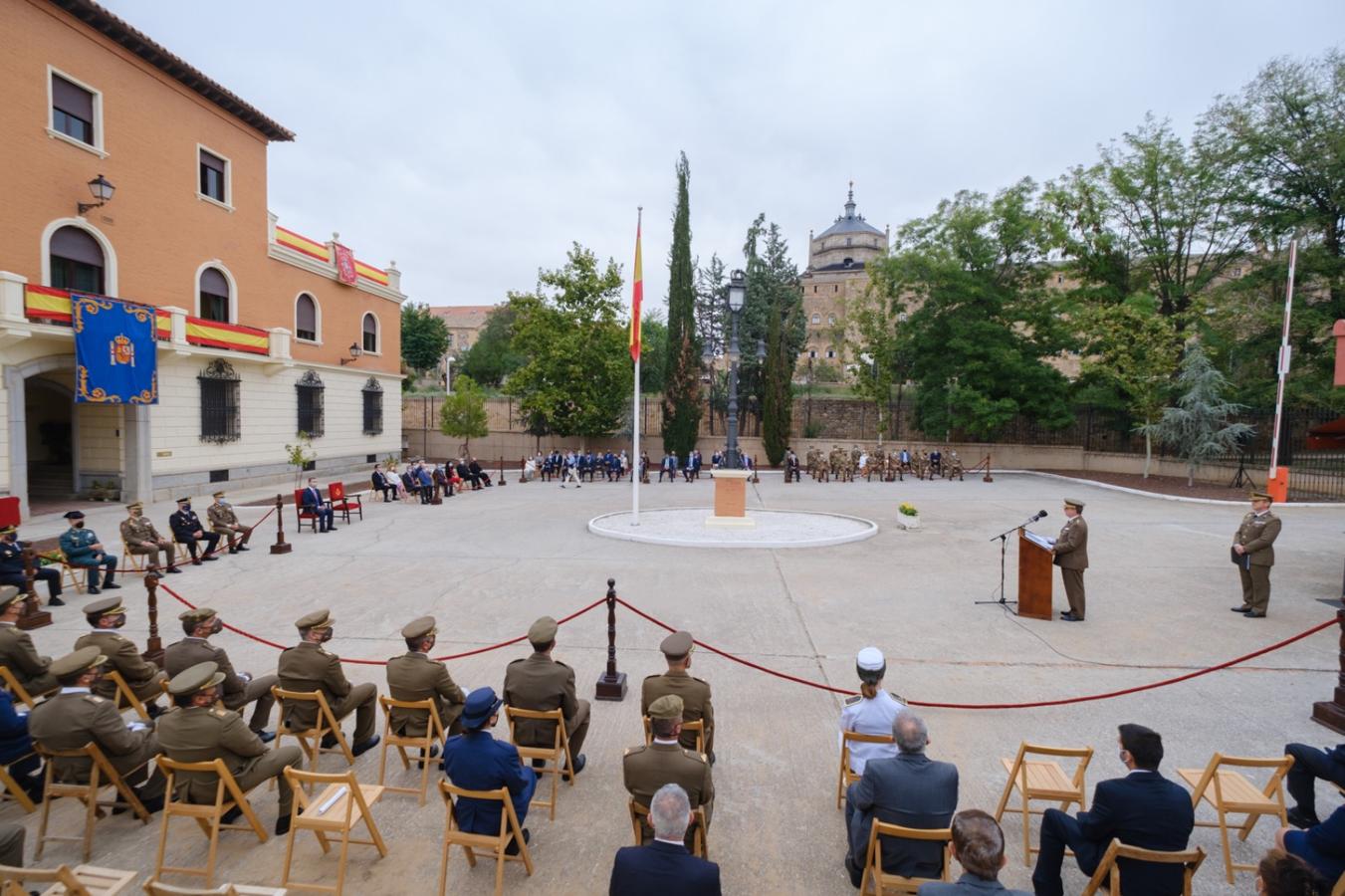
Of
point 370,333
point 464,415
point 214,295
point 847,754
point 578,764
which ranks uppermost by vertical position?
point 214,295

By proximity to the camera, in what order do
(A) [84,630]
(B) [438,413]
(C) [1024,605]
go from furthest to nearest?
(B) [438,413] < (C) [1024,605] < (A) [84,630]

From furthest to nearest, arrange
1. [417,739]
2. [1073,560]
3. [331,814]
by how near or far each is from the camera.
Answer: [1073,560]
[417,739]
[331,814]

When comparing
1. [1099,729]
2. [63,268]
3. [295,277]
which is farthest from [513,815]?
[295,277]

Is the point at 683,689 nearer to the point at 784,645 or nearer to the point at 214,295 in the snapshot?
the point at 784,645

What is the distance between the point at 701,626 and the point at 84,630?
7.89m

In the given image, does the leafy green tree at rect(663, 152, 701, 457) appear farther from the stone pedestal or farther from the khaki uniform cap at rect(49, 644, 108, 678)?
the khaki uniform cap at rect(49, 644, 108, 678)

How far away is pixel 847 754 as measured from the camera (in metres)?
4.73

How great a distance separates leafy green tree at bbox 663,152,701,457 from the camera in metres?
32.3

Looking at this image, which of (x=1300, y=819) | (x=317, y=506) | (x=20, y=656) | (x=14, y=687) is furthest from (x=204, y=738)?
(x=317, y=506)

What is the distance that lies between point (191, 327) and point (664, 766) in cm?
2273

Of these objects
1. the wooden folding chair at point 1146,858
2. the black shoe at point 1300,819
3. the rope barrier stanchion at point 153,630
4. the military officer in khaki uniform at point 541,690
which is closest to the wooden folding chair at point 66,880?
the military officer in khaki uniform at point 541,690

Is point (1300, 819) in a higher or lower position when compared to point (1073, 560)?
lower

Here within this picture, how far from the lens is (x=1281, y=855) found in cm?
259

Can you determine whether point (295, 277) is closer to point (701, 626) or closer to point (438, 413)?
point (438, 413)
